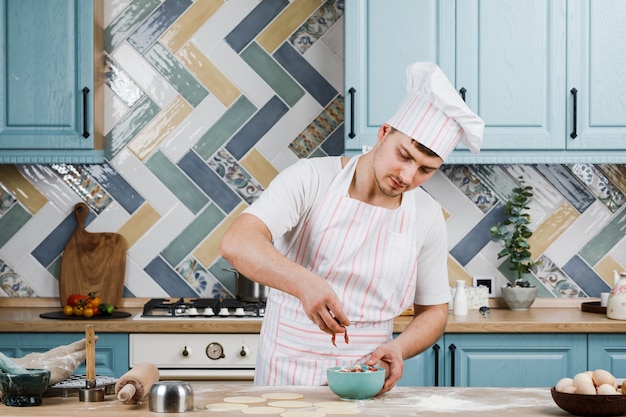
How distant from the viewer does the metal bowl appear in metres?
1.94

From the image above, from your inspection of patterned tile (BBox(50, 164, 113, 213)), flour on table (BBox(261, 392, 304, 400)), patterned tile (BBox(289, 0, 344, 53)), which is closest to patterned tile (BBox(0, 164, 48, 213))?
patterned tile (BBox(50, 164, 113, 213))

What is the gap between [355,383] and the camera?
2.07 m

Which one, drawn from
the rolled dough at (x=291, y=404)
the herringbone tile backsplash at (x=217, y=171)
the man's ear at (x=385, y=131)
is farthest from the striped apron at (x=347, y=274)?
the herringbone tile backsplash at (x=217, y=171)

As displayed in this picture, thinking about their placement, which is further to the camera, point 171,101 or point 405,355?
point 171,101

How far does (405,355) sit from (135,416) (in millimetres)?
834

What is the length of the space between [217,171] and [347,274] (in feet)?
6.00

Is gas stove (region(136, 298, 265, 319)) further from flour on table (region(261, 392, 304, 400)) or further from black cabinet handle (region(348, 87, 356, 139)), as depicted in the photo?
flour on table (region(261, 392, 304, 400))

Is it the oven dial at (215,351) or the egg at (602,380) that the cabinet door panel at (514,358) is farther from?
the egg at (602,380)

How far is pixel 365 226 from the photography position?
98.4 inches

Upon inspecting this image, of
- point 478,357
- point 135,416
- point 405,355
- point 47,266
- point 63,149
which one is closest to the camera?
point 135,416

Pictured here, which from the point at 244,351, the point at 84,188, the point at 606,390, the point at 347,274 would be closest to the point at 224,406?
the point at 347,274

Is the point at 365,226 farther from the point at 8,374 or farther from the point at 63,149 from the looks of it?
the point at 63,149

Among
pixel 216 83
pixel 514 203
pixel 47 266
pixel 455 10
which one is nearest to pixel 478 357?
pixel 514 203

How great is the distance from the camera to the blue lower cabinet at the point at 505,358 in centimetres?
353
